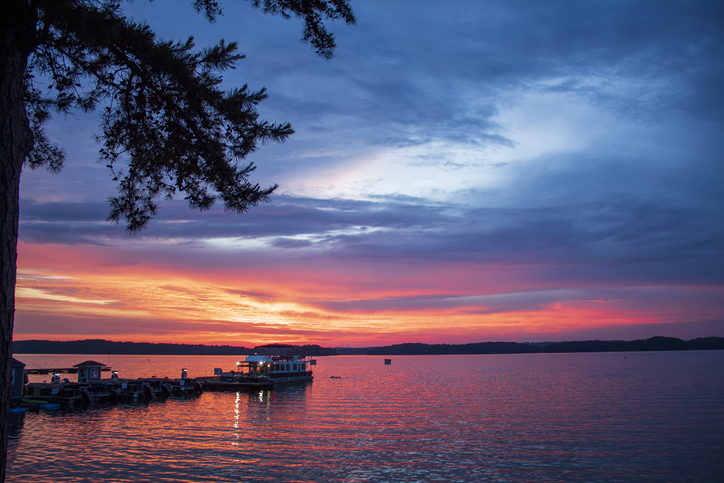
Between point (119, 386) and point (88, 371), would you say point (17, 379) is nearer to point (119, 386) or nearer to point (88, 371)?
point (119, 386)

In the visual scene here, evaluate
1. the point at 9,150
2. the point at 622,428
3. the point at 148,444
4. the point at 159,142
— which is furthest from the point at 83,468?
the point at 622,428

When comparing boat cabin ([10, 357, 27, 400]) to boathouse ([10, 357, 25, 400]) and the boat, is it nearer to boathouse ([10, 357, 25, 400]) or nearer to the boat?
boathouse ([10, 357, 25, 400])

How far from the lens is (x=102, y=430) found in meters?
36.3

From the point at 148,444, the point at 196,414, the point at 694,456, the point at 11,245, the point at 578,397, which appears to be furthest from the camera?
the point at 578,397

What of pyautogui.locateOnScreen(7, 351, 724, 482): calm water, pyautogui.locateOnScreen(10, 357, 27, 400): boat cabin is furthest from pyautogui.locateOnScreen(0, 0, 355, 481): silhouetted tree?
pyautogui.locateOnScreen(10, 357, 27, 400): boat cabin

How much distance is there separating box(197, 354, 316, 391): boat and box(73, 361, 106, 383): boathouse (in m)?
15.0

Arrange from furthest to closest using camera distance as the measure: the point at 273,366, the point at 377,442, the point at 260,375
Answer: the point at 273,366, the point at 260,375, the point at 377,442

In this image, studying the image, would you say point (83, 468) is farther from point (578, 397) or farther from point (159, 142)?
point (578, 397)

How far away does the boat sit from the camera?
7325cm

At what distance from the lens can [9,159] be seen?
7520mm

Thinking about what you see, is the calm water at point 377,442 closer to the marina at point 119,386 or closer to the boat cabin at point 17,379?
the boat cabin at point 17,379

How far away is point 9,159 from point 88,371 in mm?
66472

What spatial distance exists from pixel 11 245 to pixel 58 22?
405cm

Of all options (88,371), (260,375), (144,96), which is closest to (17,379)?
(88,371)
